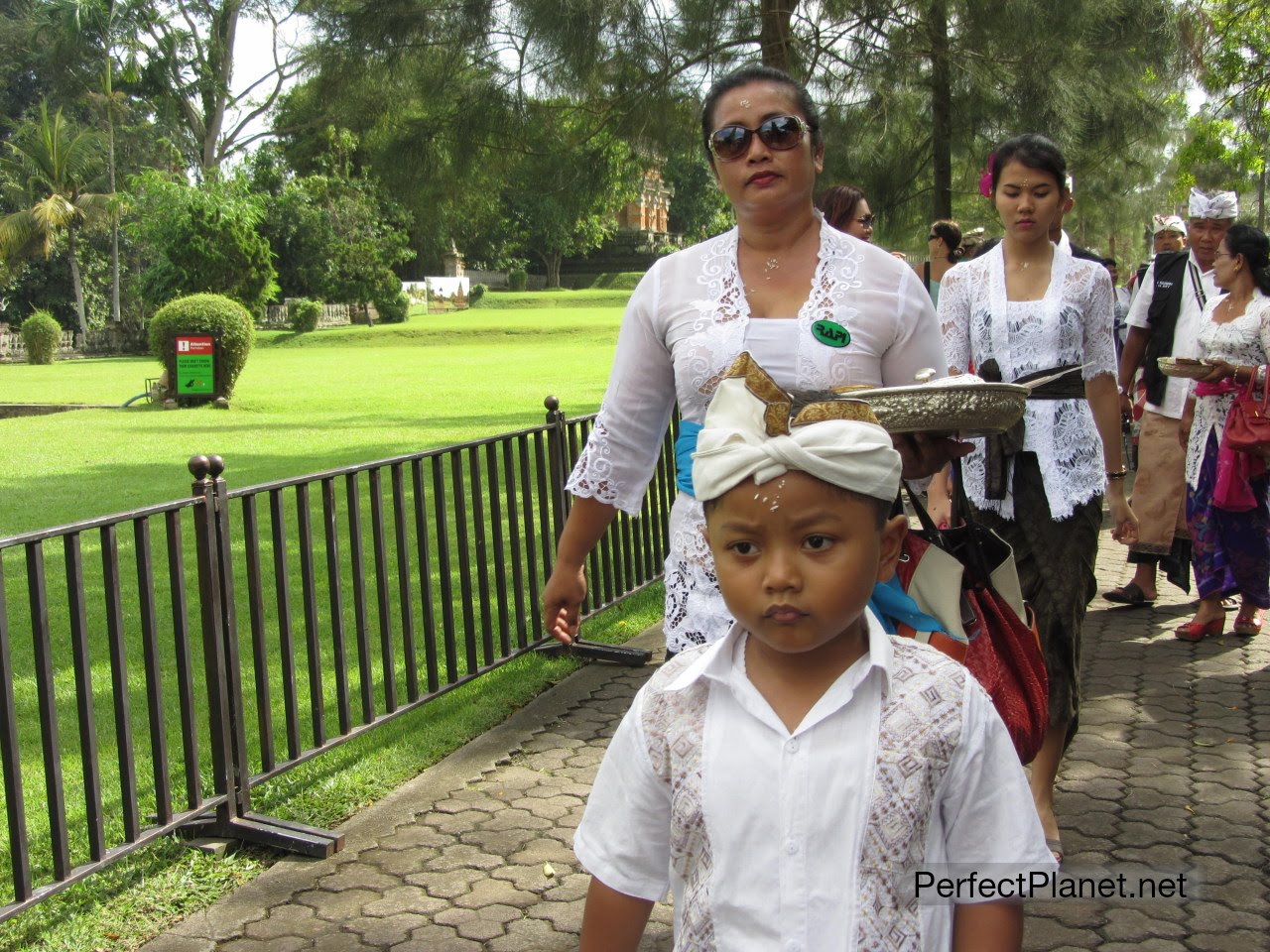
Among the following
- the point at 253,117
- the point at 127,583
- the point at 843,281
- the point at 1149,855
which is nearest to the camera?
the point at 843,281

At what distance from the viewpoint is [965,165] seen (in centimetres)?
1378

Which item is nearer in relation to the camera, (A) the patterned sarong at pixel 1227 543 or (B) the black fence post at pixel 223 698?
(B) the black fence post at pixel 223 698

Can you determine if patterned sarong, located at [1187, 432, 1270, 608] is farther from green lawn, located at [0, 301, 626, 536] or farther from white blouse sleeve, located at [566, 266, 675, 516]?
green lawn, located at [0, 301, 626, 536]

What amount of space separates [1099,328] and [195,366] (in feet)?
66.3

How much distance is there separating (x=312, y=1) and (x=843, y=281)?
8693 millimetres

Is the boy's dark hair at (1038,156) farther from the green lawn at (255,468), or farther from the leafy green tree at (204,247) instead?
the leafy green tree at (204,247)

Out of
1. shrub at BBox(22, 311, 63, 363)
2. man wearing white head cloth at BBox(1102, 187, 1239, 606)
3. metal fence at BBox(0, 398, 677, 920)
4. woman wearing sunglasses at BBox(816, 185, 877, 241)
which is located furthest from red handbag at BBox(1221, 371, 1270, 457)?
shrub at BBox(22, 311, 63, 363)

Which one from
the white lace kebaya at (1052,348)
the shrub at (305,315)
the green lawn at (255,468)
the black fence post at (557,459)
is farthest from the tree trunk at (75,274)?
the white lace kebaya at (1052,348)

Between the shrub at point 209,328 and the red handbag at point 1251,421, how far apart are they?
62.3ft

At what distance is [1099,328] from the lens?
424 centimetres

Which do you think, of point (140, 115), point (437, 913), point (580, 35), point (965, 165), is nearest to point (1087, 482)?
point (437, 913)

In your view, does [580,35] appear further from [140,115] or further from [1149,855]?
[140,115]

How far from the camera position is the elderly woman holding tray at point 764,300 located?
279 centimetres

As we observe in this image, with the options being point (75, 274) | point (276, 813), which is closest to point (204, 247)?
point (75, 274)
